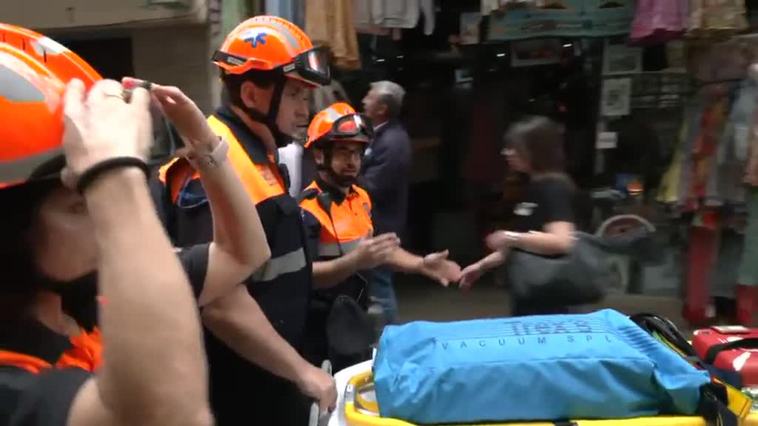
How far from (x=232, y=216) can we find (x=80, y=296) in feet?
1.85

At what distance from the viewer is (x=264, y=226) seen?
6.56ft

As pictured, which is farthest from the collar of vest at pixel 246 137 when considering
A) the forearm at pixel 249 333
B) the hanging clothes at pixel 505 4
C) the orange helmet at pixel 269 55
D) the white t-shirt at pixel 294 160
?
the hanging clothes at pixel 505 4

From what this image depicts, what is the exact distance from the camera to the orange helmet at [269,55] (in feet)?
7.18

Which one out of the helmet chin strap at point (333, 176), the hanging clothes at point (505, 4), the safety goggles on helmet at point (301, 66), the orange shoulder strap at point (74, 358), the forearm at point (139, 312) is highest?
the hanging clothes at point (505, 4)

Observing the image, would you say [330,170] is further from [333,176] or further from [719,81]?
[719,81]

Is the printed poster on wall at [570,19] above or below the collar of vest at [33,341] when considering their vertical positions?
above

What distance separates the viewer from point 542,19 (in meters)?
5.92

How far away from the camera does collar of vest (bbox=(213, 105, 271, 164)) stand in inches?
81.7

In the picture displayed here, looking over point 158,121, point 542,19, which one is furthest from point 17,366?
point 542,19

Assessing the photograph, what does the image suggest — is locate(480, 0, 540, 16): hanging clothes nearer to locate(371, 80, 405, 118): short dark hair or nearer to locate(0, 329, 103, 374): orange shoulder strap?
locate(371, 80, 405, 118): short dark hair

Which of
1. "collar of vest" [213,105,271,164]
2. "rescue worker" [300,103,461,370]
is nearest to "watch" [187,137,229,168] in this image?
"collar of vest" [213,105,271,164]

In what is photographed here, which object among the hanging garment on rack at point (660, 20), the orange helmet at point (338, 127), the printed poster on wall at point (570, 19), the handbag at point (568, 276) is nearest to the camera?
the handbag at point (568, 276)

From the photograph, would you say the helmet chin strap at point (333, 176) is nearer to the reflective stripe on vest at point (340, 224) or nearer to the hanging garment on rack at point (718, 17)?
the reflective stripe on vest at point (340, 224)

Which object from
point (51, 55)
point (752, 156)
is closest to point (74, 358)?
point (51, 55)
